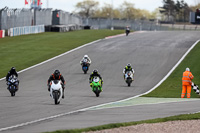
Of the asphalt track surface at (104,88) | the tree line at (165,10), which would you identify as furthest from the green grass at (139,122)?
the tree line at (165,10)

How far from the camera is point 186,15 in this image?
575 feet

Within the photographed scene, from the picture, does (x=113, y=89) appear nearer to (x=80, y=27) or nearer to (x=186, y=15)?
(x=80, y=27)

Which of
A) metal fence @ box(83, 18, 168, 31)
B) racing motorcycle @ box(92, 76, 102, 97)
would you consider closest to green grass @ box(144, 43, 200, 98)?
racing motorcycle @ box(92, 76, 102, 97)

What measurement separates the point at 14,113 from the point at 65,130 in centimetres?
434

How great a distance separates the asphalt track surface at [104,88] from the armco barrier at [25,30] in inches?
497

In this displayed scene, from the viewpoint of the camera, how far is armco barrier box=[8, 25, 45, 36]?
57.1m

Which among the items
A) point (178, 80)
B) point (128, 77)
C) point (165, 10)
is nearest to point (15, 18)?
point (178, 80)

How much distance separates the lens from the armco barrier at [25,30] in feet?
187

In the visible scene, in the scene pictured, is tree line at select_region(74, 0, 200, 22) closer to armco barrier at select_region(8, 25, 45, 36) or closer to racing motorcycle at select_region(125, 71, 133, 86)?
armco barrier at select_region(8, 25, 45, 36)

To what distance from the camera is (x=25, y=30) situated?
203 feet

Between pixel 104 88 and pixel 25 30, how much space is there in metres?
37.4

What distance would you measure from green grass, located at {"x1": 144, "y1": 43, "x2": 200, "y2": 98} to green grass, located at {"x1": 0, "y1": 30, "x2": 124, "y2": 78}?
11.4m

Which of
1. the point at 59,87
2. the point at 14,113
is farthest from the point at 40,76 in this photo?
the point at 14,113

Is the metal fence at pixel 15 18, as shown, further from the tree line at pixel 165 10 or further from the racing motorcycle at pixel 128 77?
the tree line at pixel 165 10
